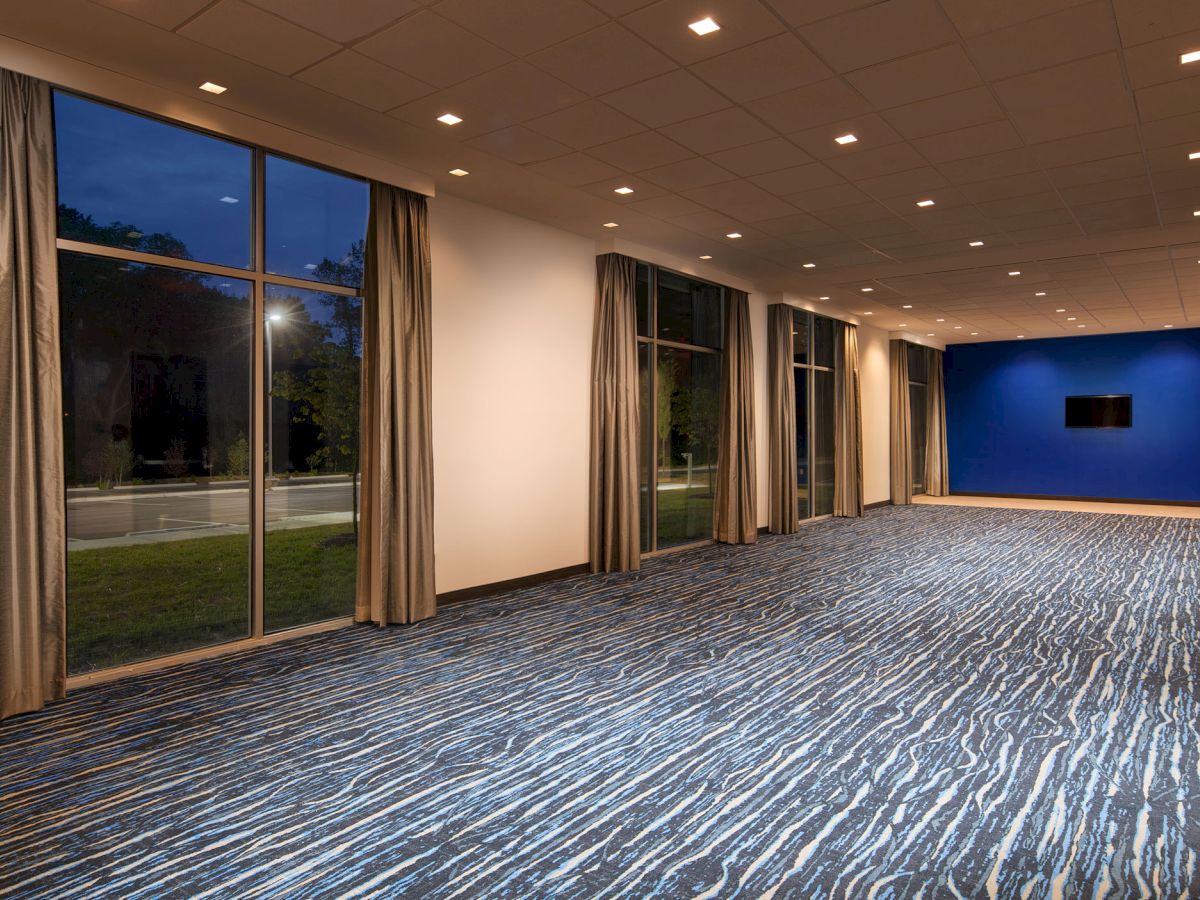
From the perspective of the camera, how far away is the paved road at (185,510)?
443cm

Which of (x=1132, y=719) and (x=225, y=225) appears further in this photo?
(x=225, y=225)

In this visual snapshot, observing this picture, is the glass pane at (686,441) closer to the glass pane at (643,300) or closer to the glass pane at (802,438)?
the glass pane at (643,300)

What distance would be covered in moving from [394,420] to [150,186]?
2086 mm

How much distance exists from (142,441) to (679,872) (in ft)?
13.0

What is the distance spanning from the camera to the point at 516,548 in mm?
7004

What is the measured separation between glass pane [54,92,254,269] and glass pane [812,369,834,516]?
9598 millimetres

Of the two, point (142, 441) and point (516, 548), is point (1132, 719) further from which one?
point (142, 441)

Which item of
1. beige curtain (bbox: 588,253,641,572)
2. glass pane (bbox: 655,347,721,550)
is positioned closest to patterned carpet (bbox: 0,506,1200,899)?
beige curtain (bbox: 588,253,641,572)

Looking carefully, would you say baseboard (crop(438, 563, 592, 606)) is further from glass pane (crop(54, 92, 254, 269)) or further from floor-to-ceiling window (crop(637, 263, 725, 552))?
glass pane (crop(54, 92, 254, 269))

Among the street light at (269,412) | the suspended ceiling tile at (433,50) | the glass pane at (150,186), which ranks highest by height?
the suspended ceiling tile at (433,50)

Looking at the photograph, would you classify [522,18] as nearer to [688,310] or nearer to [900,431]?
[688,310]

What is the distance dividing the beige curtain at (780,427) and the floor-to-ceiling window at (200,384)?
21.9ft

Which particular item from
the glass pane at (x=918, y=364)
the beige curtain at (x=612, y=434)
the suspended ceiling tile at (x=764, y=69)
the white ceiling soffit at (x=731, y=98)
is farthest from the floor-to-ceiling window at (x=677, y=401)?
the glass pane at (x=918, y=364)

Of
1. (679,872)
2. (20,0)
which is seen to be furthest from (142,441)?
(679,872)
